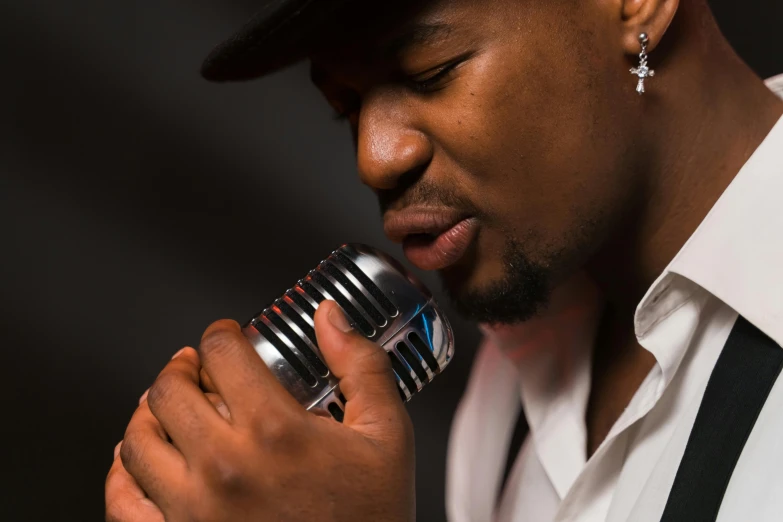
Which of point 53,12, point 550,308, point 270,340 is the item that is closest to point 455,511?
point 550,308

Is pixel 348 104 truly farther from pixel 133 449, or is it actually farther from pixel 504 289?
pixel 133 449

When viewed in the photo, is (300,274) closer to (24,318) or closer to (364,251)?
(24,318)

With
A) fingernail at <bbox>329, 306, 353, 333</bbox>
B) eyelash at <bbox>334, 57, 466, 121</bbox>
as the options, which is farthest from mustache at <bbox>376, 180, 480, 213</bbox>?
fingernail at <bbox>329, 306, 353, 333</bbox>

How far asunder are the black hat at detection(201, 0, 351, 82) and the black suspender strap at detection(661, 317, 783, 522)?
Answer: 1.78 feet

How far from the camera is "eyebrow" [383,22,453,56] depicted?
2.79 feet

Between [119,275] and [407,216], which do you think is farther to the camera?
[119,275]

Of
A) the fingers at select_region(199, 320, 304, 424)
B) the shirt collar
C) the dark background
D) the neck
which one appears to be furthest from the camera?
the dark background

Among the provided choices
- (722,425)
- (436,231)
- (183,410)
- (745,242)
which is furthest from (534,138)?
(183,410)

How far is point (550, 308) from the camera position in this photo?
128 cm

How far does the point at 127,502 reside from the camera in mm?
772

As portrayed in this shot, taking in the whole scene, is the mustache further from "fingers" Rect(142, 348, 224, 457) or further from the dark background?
the dark background

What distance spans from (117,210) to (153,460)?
68 centimetres

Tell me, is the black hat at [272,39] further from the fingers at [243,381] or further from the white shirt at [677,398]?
the white shirt at [677,398]

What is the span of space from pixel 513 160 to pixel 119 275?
76cm
